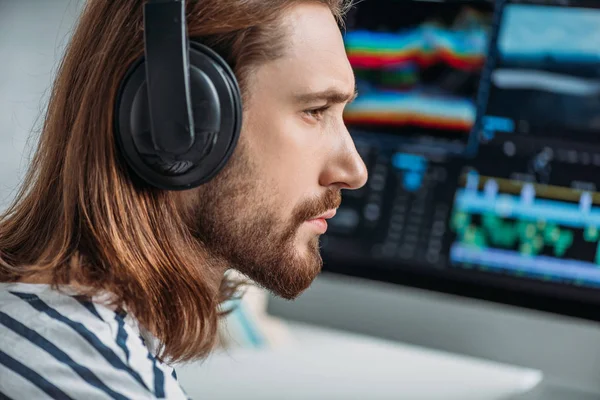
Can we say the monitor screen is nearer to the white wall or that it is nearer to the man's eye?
the man's eye

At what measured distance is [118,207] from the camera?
2.24 feet

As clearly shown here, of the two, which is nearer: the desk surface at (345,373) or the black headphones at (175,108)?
the black headphones at (175,108)

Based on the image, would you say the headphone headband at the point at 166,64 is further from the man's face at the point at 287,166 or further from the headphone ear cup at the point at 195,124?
the man's face at the point at 287,166

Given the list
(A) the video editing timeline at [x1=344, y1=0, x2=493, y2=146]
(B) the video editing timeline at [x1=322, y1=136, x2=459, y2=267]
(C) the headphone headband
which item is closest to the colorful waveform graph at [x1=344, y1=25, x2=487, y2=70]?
(A) the video editing timeline at [x1=344, y1=0, x2=493, y2=146]

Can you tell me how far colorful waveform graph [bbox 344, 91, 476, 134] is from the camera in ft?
3.67

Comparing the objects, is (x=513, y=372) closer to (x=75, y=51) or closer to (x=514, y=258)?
(x=514, y=258)

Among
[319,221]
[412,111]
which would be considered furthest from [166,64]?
[412,111]

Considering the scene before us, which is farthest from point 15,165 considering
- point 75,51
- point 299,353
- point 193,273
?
point 193,273

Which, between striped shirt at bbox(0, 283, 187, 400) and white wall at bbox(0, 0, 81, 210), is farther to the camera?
white wall at bbox(0, 0, 81, 210)

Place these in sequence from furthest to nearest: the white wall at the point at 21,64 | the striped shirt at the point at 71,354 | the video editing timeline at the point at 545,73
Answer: the white wall at the point at 21,64 < the video editing timeline at the point at 545,73 < the striped shirt at the point at 71,354

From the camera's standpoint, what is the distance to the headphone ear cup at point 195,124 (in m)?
0.66

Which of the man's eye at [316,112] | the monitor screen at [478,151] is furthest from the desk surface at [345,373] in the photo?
the man's eye at [316,112]

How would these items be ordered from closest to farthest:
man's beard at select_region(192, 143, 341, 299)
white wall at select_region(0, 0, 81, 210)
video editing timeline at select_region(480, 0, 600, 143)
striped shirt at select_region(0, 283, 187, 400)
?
1. striped shirt at select_region(0, 283, 187, 400)
2. man's beard at select_region(192, 143, 341, 299)
3. video editing timeline at select_region(480, 0, 600, 143)
4. white wall at select_region(0, 0, 81, 210)

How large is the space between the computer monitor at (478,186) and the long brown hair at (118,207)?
43cm
